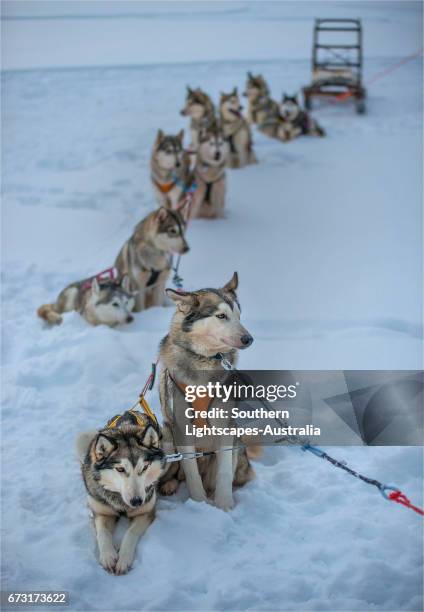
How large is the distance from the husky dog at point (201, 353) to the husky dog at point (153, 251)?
221 cm

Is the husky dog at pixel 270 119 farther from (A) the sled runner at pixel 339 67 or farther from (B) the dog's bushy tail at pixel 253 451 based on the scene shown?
(B) the dog's bushy tail at pixel 253 451

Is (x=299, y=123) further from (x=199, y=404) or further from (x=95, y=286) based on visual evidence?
(x=199, y=404)

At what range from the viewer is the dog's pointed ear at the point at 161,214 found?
5160mm

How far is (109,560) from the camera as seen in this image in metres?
2.64

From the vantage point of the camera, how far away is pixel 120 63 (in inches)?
419

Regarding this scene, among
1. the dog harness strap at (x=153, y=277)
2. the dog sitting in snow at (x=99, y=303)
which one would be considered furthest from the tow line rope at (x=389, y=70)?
the dog sitting in snow at (x=99, y=303)

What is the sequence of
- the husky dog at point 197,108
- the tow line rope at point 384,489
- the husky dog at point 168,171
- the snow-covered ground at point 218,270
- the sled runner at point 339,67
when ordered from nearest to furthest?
the tow line rope at point 384,489, the snow-covered ground at point 218,270, the husky dog at point 168,171, the husky dog at point 197,108, the sled runner at point 339,67

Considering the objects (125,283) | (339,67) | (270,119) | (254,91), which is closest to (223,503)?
(125,283)

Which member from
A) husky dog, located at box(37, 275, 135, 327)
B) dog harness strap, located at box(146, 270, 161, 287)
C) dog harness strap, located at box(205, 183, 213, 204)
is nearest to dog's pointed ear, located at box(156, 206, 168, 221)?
dog harness strap, located at box(146, 270, 161, 287)

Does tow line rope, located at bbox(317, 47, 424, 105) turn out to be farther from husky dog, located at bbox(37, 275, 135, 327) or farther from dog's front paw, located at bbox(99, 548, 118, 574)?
dog's front paw, located at bbox(99, 548, 118, 574)

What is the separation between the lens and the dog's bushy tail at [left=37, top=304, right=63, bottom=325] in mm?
5048

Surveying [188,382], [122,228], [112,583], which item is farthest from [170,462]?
[122,228]

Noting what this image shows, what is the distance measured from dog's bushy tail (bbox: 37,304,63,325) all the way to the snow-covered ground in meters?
0.11

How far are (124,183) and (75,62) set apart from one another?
320cm
